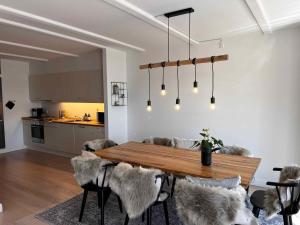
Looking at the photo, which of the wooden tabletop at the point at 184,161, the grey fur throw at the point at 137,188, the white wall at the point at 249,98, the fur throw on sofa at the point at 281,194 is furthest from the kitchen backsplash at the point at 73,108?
the fur throw on sofa at the point at 281,194

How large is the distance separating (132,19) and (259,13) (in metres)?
1.63

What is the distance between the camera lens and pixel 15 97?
666cm

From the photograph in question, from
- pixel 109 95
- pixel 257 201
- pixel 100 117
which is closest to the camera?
pixel 257 201

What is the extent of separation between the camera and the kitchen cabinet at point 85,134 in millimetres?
5195

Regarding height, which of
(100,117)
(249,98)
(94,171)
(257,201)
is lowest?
(257,201)

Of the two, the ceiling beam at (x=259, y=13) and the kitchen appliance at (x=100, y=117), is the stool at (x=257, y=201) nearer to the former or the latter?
the ceiling beam at (x=259, y=13)

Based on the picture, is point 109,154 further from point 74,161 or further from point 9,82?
point 9,82

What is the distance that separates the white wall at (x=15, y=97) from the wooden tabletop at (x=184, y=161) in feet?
15.2

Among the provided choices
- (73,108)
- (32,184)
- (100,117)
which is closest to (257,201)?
(32,184)

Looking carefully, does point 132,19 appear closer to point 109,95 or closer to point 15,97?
point 109,95

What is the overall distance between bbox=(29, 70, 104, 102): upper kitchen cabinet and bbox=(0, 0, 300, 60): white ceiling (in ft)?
3.90

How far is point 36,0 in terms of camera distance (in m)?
2.50

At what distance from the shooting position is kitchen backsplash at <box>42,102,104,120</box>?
19.8ft

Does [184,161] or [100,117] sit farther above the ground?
[100,117]
